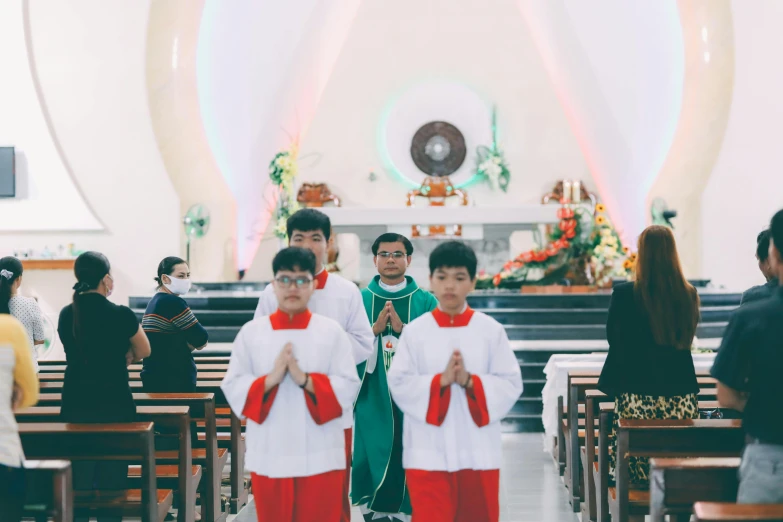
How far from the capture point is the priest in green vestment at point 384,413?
390 cm

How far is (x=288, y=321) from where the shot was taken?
118 inches

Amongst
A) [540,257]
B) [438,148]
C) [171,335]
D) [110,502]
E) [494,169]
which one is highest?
[438,148]

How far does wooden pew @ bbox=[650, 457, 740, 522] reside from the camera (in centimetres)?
279

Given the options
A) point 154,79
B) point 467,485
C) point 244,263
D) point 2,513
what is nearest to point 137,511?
point 2,513

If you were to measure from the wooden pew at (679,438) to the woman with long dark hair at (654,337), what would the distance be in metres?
0.24

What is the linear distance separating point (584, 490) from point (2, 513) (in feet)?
9.58

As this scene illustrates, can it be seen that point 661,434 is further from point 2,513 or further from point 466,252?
point 2,513

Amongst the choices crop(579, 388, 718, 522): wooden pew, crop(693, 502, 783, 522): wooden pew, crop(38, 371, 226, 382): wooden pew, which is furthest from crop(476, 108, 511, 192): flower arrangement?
crop(693, 502, 783, 522): wooden pew

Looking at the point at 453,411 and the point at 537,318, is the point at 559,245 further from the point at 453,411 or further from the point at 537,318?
the point at 453,411

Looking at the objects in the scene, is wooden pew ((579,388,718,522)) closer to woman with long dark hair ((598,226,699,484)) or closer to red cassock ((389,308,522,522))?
woman with long dark hair ((598,226,699,484))

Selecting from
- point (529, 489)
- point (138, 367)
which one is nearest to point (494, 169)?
point (138, 367)

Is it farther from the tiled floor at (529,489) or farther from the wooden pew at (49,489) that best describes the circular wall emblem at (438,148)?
the wooden pew at (49,489)

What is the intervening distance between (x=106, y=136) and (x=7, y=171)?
4.25 feet

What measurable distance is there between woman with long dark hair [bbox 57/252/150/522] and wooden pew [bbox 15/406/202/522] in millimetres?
191
